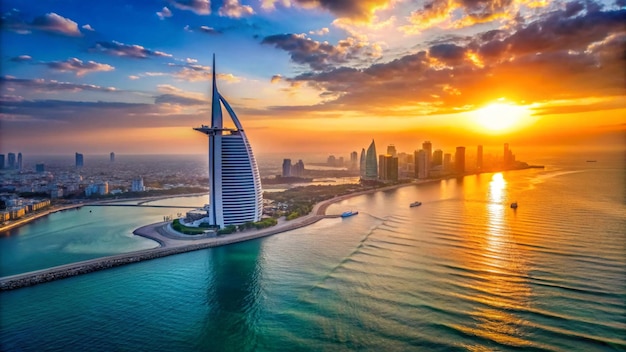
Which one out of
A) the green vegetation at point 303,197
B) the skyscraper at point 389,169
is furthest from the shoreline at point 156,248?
the skyscraper at point 389,169

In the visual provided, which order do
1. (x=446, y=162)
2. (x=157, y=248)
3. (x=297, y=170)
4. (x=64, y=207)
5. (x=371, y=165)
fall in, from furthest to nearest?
(x=446, y=162) < (x=297, y=170) < (x=371, y=165) < (x=64, y=207) < (x=157, y=248)

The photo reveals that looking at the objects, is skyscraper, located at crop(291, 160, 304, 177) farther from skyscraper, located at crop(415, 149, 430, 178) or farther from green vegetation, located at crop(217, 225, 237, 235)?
green vegetation, located at crop(217, 225, 237, 235)

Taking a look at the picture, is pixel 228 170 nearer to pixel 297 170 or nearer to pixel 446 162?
pixel 297 170

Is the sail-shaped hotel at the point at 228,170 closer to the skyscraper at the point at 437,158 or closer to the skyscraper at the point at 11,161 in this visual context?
the skyscraper at the point at 437,158

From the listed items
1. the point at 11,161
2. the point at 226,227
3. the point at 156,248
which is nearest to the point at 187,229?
the point at 226,227

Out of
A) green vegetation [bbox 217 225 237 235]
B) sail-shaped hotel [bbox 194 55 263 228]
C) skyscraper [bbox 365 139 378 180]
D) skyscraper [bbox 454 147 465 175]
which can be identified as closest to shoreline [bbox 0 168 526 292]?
green vegetation [bbox 217 225 237 235]

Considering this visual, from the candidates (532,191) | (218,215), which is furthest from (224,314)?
(532,191)
